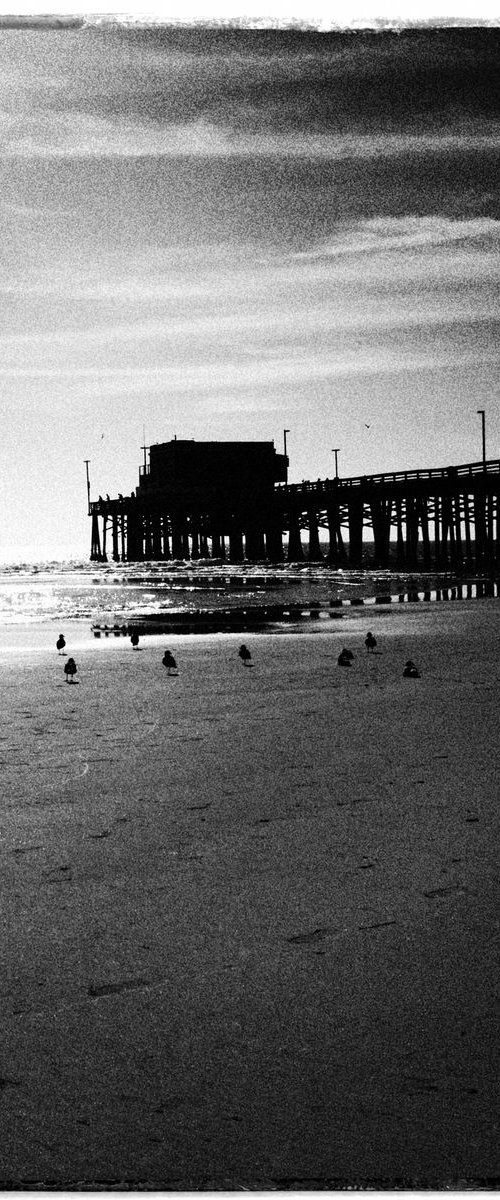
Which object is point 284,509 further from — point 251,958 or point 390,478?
point 251,958

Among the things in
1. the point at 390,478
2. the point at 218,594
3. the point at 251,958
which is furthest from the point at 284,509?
the point at 251,958

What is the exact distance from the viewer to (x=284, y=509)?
50906mm

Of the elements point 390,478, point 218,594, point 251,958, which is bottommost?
point 251,958

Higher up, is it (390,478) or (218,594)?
(390,478)

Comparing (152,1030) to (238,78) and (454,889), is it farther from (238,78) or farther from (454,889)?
(238,78)

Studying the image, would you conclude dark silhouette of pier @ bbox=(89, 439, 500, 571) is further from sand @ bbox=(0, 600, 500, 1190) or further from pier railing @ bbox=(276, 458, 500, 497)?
sand @ bbox=(0, 600, 500, 1190)

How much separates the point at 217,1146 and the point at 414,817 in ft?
7.86

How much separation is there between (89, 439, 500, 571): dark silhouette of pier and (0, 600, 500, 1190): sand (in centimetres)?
2686

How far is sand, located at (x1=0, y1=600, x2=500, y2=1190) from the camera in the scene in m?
2.01

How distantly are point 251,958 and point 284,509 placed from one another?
1905 inches

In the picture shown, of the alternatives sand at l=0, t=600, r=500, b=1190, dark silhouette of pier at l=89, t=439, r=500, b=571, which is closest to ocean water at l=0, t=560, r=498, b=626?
dark silhouette of pier at l=89, t=439, r=500, b=571

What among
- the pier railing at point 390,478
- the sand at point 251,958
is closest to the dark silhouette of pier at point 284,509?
the pier railing at point 390,478

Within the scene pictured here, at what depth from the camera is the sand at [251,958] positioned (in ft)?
6.59

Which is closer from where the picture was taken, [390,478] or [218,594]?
[218,594]
